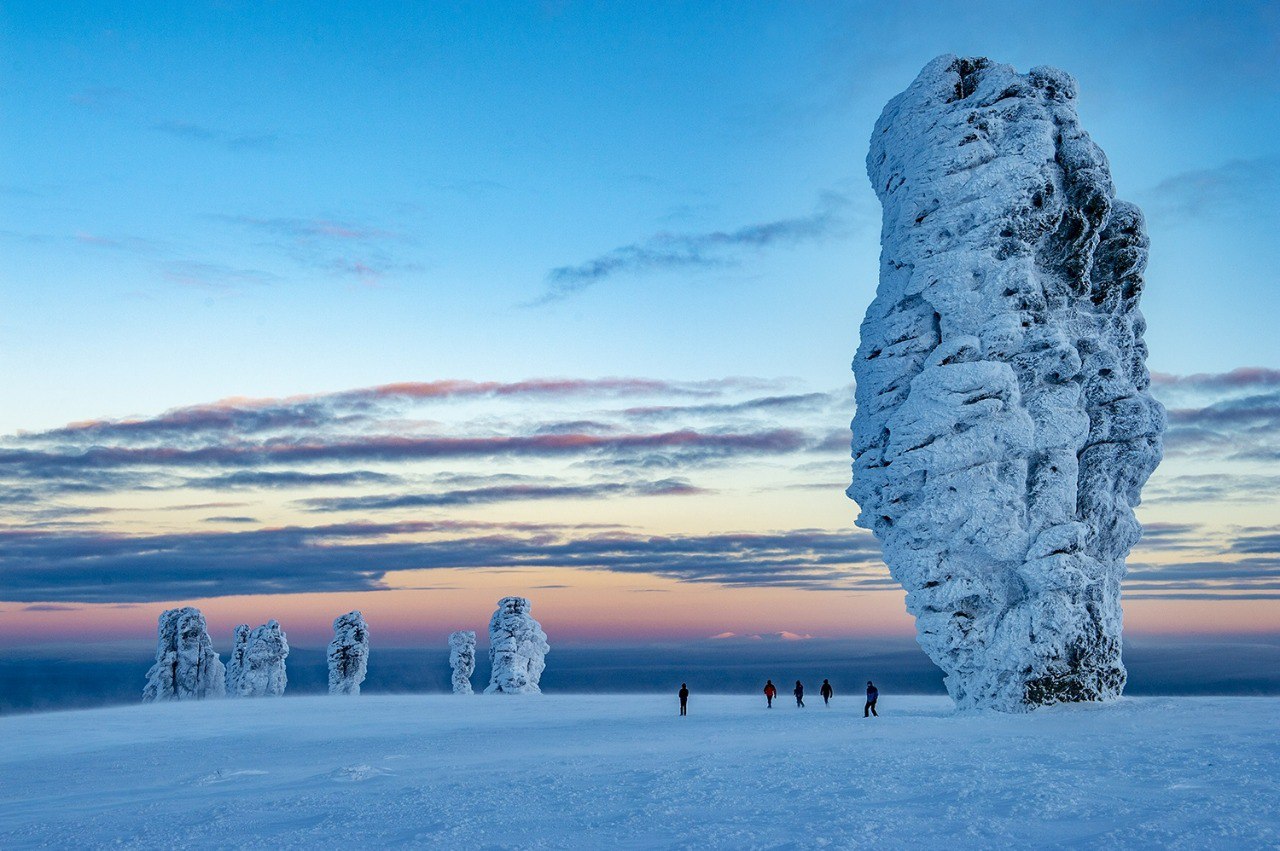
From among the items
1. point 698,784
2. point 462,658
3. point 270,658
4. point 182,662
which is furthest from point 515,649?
point 698,784

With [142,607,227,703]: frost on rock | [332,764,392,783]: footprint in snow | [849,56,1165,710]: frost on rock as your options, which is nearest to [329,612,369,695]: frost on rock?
[142,607,227,703]: frost on rock

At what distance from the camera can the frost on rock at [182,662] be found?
68062 millimetres

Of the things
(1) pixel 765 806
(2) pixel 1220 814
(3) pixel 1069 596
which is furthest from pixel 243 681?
(2) pixel 1220 814

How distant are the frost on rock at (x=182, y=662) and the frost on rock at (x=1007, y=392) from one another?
5452cm

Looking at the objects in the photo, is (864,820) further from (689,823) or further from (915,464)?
(915,464)

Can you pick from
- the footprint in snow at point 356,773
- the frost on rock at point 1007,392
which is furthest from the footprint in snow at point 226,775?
the frost on rock at point 1007,392

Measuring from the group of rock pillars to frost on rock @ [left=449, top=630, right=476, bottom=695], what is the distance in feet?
22.4

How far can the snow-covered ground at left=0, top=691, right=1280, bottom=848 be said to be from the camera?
13.3m

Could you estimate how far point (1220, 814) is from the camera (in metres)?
13.2

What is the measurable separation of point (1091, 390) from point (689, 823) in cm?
2570

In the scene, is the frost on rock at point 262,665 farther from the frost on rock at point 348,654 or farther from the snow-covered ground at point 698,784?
the snow-covered ground at point 698,784

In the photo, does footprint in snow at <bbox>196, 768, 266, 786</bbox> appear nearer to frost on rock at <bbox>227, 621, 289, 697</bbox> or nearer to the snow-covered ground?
the snow-covered ground

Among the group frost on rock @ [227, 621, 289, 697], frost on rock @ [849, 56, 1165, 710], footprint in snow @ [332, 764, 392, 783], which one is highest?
frost on rock @ [849, 56, 1165, 710]

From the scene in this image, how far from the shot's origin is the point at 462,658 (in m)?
76.5
